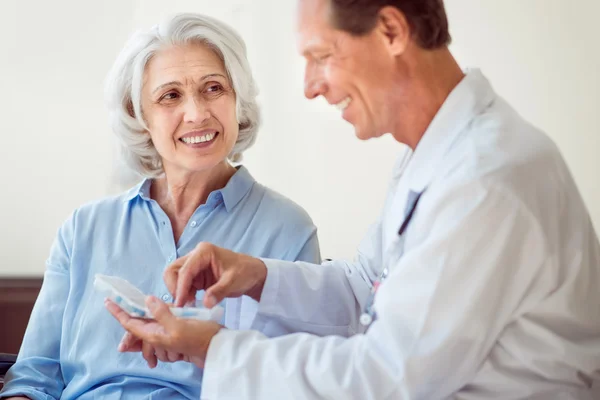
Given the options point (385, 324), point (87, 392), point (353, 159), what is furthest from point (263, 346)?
point (353, 159)

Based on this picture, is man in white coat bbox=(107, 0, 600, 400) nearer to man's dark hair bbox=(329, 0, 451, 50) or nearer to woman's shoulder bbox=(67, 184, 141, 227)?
man's dark hair bbox=(329, 0, 451, 50)

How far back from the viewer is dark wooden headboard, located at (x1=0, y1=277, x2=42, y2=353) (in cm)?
331

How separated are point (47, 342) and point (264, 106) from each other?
1.86 meters

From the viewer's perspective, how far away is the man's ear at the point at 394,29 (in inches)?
52.9

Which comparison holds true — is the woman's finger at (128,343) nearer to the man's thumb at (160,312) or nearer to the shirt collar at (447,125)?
the man's thumb at (160,312)

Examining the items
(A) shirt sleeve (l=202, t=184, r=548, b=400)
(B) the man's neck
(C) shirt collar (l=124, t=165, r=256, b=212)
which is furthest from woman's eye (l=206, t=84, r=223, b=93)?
(A) shirt sleeve (l=202, t=184, r=548, b=400)

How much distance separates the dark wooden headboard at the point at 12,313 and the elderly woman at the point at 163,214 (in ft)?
4.61

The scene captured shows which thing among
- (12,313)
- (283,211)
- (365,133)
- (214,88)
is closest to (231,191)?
(283,211)

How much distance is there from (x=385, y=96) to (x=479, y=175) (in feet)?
0.86

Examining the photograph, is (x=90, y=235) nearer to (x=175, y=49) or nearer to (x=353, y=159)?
(x=175, y=49)

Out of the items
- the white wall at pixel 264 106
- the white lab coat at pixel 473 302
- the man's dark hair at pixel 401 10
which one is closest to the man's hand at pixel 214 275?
the white lab coat at pixel 473 302

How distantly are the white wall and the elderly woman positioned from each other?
1.44m

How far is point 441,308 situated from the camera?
1.20 metres

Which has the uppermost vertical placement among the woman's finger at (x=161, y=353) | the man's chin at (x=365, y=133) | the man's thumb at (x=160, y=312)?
the man's chin at (x=365, y=133)
